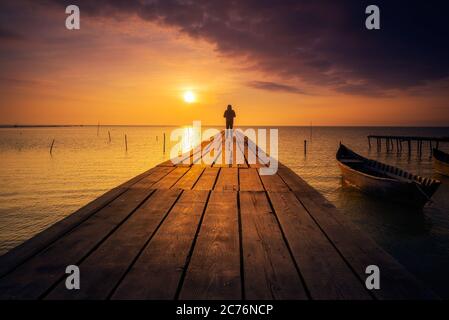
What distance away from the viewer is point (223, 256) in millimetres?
2816

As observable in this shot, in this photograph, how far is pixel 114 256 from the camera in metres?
2.78

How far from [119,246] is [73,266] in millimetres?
515

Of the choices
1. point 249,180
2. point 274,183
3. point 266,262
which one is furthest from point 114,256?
point 249,180

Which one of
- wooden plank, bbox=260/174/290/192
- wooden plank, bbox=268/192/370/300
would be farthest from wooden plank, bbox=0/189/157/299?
wooden plank, bbox=260/174/290/192

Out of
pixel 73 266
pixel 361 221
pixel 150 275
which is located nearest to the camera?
pixel 150 275

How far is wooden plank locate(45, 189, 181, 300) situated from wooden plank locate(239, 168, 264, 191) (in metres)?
2.09

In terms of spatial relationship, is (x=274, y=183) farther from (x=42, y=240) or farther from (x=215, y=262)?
(x=42, y=240)

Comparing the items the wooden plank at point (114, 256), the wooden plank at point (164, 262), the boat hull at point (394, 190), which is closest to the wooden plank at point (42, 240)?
the wooden plank at point (114, 256)

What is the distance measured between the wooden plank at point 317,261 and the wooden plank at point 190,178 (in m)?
2.55

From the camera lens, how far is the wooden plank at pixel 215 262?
7.20 feet

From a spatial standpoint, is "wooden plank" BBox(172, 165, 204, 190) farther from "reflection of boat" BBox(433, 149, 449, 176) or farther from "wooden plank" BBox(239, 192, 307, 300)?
"reflection of boat" BBox(433, 149, 449, 176)
